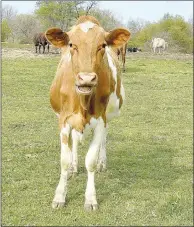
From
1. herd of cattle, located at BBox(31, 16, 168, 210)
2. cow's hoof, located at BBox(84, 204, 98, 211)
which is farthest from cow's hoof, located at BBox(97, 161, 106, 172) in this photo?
cow's hoof, located at BBox(84, 204, 98, 211)

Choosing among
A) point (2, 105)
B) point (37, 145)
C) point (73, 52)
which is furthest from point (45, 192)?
point (2, 105)

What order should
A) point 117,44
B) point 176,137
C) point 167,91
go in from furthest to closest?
point 167,91, point 176,137, point 117,44

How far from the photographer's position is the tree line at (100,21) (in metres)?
31.5

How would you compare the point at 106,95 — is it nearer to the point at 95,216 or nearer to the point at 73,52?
the point at 73,52

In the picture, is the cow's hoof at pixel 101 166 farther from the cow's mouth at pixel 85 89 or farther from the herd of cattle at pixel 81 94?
the cow's mouth at pixel 85 89

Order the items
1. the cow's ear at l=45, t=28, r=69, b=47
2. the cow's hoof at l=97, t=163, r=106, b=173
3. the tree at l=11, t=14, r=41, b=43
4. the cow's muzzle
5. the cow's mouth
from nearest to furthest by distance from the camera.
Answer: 1. the cow's muzzle
2. the cow's mouth
3. the cow's ear at l=45, t=28, r=69, b=47
4. the cow's hoof at l=97, t=163, r=106, b=173
5. the tree at l=11, t=14, r=41, b=43

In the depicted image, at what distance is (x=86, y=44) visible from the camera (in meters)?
4.60

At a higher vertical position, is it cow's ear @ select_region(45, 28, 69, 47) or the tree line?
the tree line

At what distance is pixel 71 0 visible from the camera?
30000 millimetres

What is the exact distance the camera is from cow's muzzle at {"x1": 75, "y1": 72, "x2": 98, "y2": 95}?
4332 millimetres

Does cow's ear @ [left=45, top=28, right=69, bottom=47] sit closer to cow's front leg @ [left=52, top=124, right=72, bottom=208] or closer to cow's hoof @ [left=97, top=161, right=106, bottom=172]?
cow's front leg @ [left=52, top=124, right=72, bottom=208]

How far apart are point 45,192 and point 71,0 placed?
25859mm

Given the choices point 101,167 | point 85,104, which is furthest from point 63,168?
point 101,167

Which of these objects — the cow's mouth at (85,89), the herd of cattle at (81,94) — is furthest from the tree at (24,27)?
the cow's mouth at (85,89)
